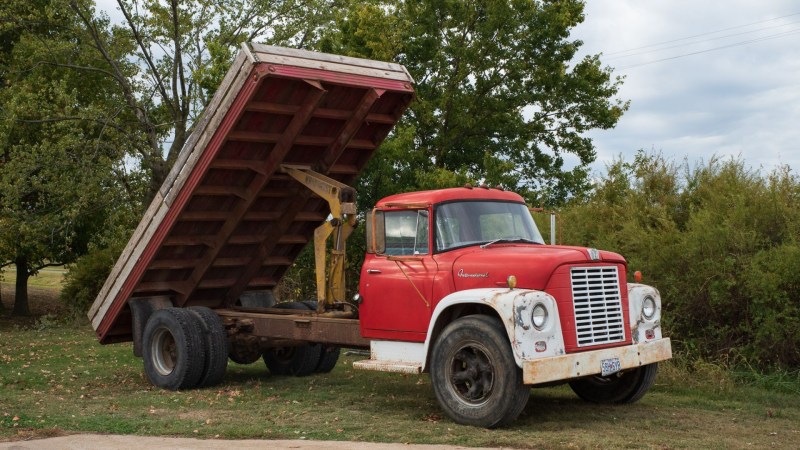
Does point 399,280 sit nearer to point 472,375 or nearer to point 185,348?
point 472,375

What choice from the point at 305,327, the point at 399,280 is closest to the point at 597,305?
the point at 399,280

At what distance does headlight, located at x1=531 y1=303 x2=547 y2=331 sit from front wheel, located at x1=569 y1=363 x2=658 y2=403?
7.01ft

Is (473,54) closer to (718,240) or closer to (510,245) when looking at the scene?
(718,240)

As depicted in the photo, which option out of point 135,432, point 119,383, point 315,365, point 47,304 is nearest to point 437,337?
point 135,432

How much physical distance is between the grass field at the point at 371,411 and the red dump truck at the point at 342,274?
0.44 meters

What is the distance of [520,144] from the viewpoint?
24.8 meters

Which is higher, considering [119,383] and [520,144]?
[520,144]

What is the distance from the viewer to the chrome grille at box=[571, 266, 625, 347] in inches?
356

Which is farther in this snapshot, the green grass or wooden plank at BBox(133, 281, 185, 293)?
wooden plank at BBox(133, 281, 185, 293)

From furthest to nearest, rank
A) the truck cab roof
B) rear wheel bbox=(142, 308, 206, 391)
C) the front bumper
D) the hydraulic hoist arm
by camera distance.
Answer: rear wheel bbox=(142, 308, 206, 391)
the hydraulic hoist arm
the truck cab roof
the front bumper

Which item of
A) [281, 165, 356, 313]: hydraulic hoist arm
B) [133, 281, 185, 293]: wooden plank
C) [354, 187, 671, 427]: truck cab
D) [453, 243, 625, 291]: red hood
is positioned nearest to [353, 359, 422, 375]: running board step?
[354, 187, 671, 427]: truck cab

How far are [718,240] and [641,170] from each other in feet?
9.31

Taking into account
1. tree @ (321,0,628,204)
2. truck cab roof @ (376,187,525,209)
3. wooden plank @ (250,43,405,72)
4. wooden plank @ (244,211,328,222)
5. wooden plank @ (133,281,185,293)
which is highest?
tree @ (321,0,628,204)

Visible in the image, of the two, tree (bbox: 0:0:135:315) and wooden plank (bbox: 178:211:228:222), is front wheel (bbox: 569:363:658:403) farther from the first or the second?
tree (bbox: 0:0:135:315)
